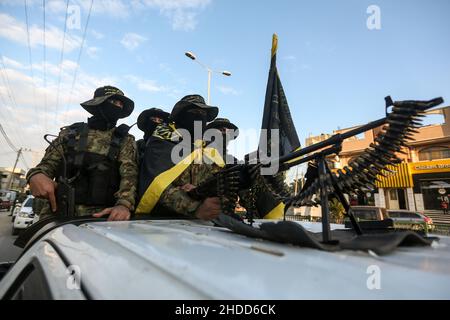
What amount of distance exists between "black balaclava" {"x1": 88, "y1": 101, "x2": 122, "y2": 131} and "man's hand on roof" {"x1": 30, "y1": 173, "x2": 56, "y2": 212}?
99cm

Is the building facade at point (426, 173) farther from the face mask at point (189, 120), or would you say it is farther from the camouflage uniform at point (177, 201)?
the camouflage uniform at point (177, 201)

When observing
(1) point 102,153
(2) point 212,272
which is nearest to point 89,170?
(1) point 102,153

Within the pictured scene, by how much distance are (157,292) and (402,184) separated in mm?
22585

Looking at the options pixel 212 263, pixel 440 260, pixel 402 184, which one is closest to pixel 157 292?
pixel 212 263

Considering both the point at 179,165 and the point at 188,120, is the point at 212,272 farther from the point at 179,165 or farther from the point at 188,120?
the point at 188,120

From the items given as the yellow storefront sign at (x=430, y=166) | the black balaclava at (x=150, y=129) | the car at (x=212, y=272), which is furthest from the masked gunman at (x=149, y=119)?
the yellow storefront sign at (x=430, y=166)

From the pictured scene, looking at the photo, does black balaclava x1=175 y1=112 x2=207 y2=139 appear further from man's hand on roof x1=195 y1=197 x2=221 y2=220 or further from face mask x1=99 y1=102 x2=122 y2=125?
man's hand on roof x1=195 y1=197 x2=221 y2=220

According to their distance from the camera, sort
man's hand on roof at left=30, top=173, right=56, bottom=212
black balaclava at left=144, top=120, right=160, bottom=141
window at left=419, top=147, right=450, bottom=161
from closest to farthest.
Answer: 1. man's hand on roof at left=30, top=173, right=56, bottom=212
2. black balaclava at left=144, top=120, right=160, bottom=141
3. window at left=419, top=147, right=450, bottom=161

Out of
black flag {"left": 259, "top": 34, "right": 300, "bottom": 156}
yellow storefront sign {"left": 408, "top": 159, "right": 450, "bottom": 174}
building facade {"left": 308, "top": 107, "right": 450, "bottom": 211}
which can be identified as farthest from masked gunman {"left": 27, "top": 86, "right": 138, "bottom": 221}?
yellow storefront sign {"left": 408, "top": 159, "right": 450, "bottom": 174}

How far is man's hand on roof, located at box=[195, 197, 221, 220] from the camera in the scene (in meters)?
2.54

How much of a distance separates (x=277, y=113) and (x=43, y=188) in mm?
2353

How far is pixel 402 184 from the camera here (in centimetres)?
1895

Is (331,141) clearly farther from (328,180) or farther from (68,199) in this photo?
(68,199)

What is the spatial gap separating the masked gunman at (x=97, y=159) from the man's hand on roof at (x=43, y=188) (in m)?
0.17
